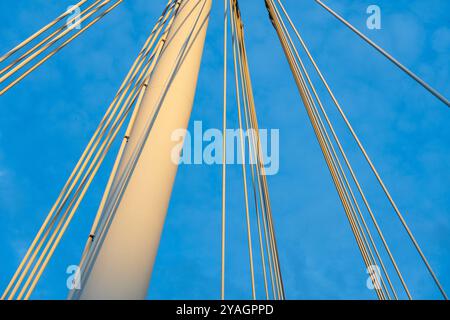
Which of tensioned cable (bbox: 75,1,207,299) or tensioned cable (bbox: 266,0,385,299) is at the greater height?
tensioned cable (bbox: 266,0,385,299)

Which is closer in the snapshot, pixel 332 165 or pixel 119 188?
pixel 119 188

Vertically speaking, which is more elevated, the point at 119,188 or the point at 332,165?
the point at 332,165

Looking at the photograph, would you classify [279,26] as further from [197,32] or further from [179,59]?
[179,59]

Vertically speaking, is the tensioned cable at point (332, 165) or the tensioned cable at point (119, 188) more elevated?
the tensioned cable at point (332, 165)

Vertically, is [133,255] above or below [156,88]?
below

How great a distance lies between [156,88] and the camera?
425 cm

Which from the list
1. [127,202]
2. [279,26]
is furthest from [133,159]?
[279,26]

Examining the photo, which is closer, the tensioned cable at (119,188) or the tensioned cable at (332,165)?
the tensioned cable at (119,188)

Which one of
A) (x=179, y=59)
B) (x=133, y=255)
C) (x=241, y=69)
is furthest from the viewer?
(x=241, y=69)

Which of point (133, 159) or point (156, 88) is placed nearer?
point (133, 159)

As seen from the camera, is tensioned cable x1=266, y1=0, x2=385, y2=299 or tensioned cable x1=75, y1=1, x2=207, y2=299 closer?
tensioned cable x1=75, y1=1, x2=207, y2=299
